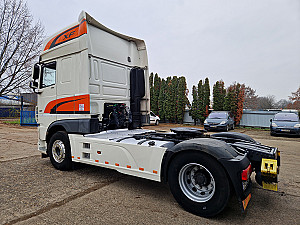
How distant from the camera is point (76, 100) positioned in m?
4.51

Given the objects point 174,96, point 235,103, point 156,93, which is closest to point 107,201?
point 235,103

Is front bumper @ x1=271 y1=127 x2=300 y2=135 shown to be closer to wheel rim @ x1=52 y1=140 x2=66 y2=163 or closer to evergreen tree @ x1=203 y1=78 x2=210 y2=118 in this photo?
evergreen tree @ x1=203 y1=78 x2=210 y2=118

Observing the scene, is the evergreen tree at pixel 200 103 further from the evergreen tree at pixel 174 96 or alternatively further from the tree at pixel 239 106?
the tree at pixel 239 106

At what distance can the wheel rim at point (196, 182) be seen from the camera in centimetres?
283

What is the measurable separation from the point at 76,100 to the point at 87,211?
97.3 inches

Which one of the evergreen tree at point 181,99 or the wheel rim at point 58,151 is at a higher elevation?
the evergreen tree at point 181,99

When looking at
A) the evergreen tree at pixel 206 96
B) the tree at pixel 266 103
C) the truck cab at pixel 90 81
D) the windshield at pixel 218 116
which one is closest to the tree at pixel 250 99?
the tree at pixel 266 103

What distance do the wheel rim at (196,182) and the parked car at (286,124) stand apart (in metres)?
12.2

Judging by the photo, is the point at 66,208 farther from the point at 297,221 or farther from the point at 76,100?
the point at 297,221

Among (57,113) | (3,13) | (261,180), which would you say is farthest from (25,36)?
(261,180)

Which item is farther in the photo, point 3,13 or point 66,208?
point 3,13

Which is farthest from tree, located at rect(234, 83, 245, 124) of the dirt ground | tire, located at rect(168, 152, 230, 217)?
tire, located at rect(168, 152, 230, 217)

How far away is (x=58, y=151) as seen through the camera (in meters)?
4.92

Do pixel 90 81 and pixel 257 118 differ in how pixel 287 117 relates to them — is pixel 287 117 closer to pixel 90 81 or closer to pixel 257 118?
pixel 257 118
